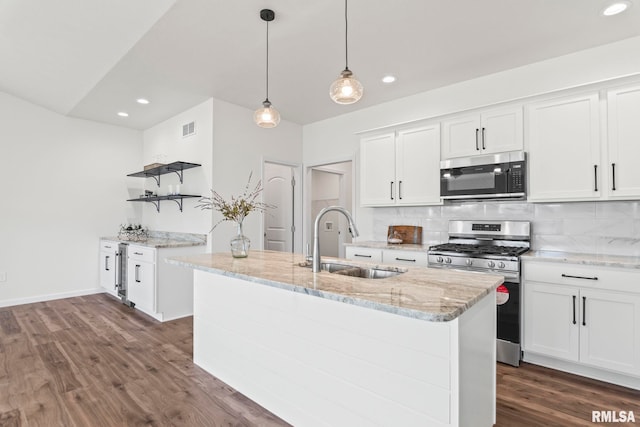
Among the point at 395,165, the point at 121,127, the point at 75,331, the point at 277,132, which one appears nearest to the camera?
the point at 75,331

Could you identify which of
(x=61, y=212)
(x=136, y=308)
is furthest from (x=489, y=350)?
(x=61, y=212)

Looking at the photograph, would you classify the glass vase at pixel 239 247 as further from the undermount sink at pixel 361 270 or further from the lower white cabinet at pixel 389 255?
the lower white cabinet at pixel 389 255

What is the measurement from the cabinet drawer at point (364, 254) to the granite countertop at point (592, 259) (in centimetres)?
141

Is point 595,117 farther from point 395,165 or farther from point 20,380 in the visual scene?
point 20,380

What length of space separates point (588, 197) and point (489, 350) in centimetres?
182

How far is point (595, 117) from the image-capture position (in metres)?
2.65

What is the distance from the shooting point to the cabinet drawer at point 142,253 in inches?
156

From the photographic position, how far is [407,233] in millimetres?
4066

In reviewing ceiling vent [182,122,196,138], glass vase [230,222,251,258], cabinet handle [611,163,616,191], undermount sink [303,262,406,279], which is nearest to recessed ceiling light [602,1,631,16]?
cabinet handle [611,163,616,191]

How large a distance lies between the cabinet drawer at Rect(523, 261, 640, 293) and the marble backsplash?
551 mm

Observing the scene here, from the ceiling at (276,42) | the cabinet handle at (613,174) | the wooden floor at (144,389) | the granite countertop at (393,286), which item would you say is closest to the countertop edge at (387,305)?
the granite countertop at (393,286)

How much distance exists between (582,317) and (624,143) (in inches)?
53.4

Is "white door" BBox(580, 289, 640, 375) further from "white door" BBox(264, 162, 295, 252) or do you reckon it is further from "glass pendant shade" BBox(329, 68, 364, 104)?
"white door" BBox(264, 162, 295, 252)

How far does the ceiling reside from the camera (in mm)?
2439
